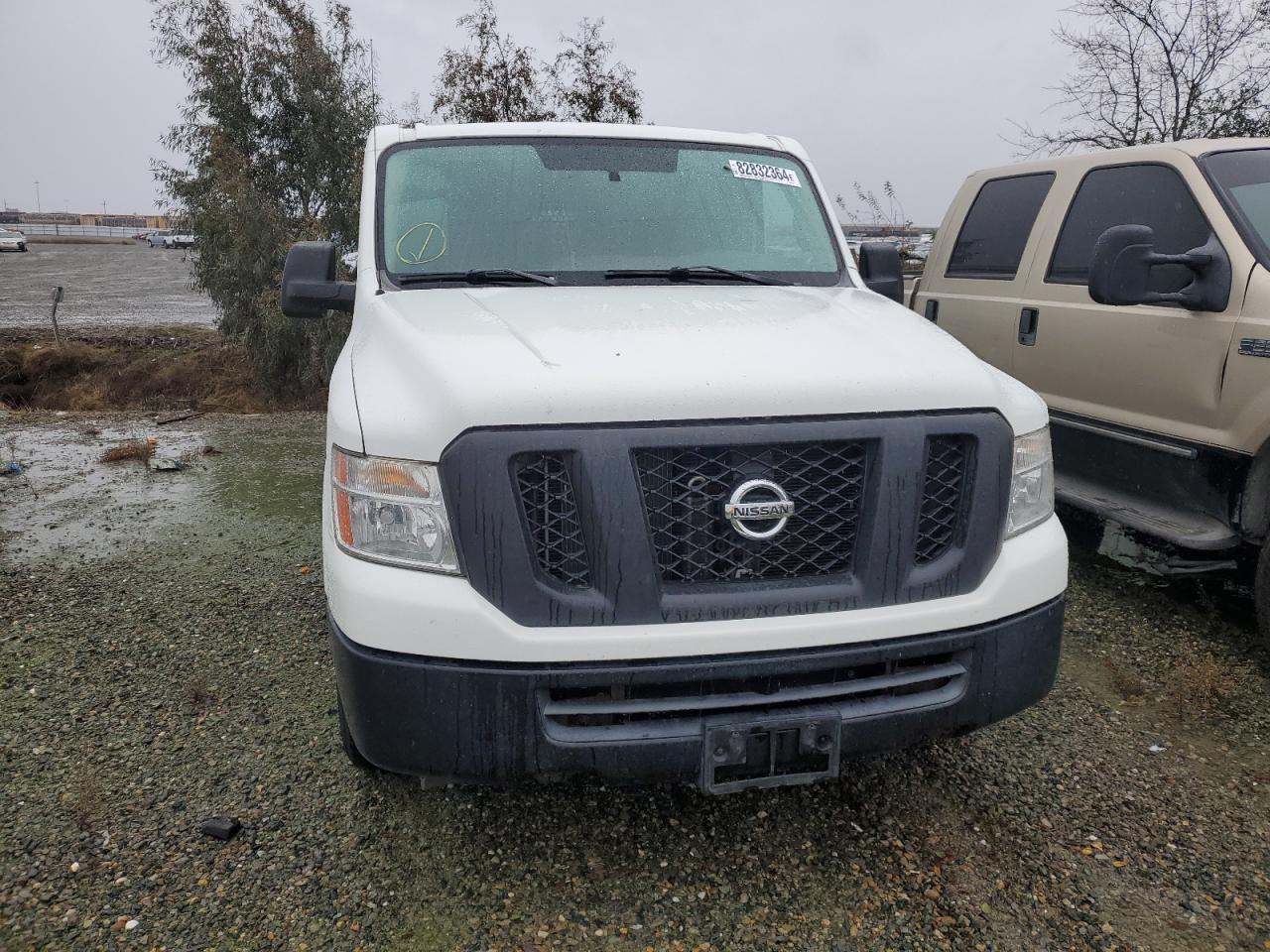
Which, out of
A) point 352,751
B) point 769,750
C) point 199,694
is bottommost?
point 199,694

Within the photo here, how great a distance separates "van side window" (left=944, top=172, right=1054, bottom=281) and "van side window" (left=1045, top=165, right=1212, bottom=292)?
31cm

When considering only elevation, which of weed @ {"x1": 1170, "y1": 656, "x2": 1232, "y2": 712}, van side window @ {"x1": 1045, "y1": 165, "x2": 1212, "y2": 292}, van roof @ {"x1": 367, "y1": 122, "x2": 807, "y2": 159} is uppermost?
van roof @ {"x1": 367, "y1": 122, "x2": 807, "y2": 159}

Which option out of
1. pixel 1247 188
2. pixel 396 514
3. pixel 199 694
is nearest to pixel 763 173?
pixel 1247 188

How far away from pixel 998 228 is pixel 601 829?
13.8ft

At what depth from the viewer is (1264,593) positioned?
11.8ft

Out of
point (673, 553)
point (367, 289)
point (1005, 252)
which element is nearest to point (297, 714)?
point (367, 289)

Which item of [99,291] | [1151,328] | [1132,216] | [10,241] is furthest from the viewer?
[10,241]

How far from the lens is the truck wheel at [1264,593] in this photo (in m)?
3.57

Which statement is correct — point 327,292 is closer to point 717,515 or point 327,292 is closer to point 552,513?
point 552,513

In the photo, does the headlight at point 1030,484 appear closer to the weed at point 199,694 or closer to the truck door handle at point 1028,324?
the truck door handle at point 1028,324

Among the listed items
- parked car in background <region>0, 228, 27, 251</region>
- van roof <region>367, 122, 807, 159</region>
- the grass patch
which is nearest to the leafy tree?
the grass patch

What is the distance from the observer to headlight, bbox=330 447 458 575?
7.06 feet

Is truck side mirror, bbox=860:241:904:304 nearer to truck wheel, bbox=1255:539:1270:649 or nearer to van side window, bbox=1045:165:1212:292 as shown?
van side window, bbox=1045:165:1212:292

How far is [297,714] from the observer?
134 inches
